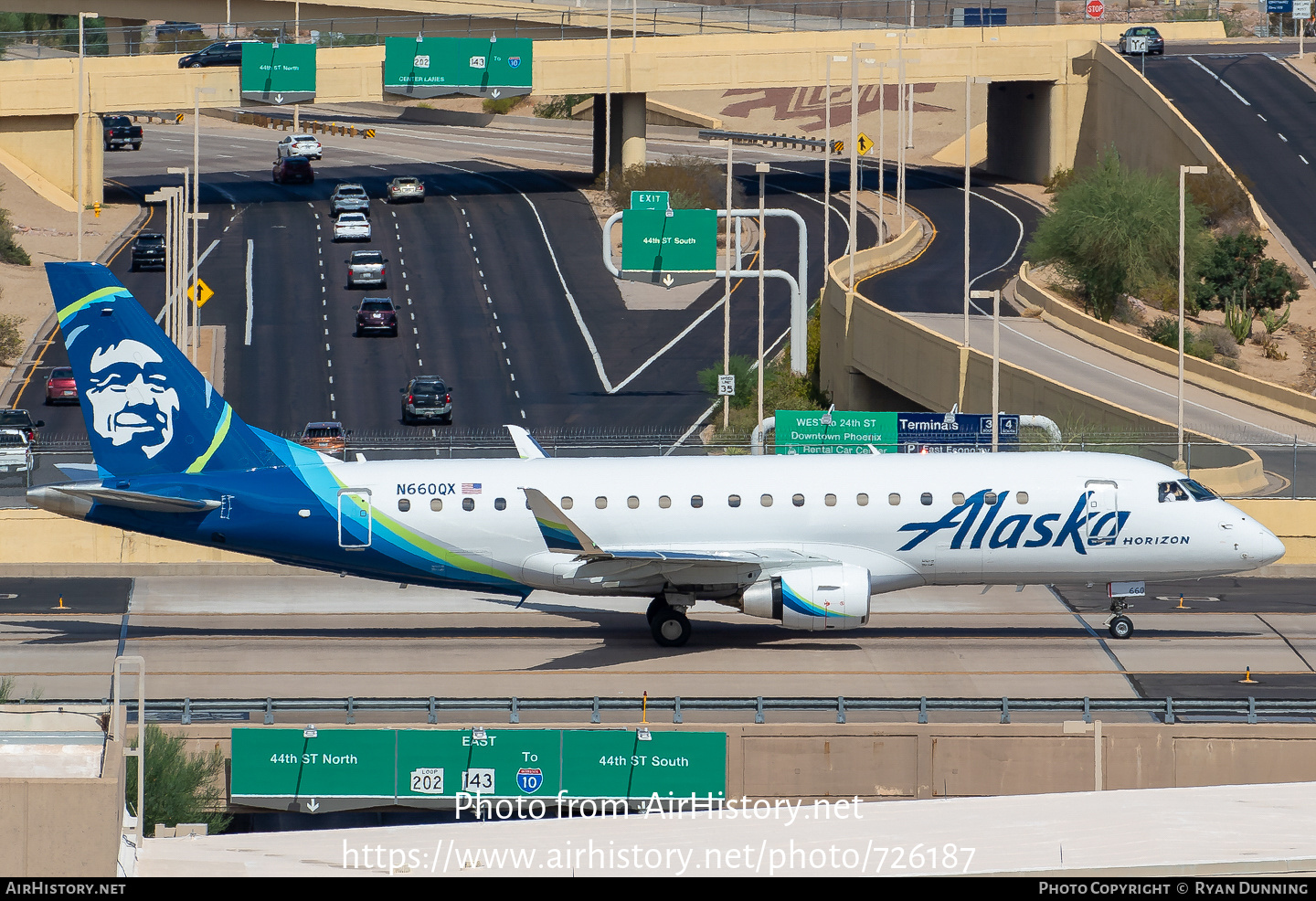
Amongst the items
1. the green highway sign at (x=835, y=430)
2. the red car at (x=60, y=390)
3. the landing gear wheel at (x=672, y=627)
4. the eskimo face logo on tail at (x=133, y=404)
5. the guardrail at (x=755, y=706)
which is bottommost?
the red car at (x=60, y=390)

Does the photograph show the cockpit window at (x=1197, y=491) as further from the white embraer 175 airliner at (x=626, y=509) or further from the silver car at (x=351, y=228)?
the silver car at (x=351, y=228)

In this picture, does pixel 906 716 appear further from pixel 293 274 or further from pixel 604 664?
pixel 293 274

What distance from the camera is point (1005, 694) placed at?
113 ft

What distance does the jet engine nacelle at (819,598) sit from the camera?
36.4 metres

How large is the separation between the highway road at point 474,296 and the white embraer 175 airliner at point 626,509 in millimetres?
33570

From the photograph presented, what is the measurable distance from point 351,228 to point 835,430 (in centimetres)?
6117

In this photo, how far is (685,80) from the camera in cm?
11738

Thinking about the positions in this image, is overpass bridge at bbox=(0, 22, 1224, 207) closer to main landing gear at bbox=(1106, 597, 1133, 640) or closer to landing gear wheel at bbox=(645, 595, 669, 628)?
main landing gear at bbox=(1106, 597, 1133, 640)

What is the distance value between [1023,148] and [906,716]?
101 m

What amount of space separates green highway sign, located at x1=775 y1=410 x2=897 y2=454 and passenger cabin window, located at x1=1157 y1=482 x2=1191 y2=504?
1528cm

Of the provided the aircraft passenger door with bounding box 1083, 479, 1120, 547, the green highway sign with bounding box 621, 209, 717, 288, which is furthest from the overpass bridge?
the aircraft passenger door with bounding box 1083, 479, 1120, 547

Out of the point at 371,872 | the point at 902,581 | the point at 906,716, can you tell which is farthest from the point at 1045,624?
the point at 371,872

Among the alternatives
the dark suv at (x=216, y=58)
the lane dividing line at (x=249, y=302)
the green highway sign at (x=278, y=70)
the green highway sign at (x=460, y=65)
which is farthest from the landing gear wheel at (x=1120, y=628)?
the dark suv at (x=216, y=58)

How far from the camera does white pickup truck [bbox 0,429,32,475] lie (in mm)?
49594
